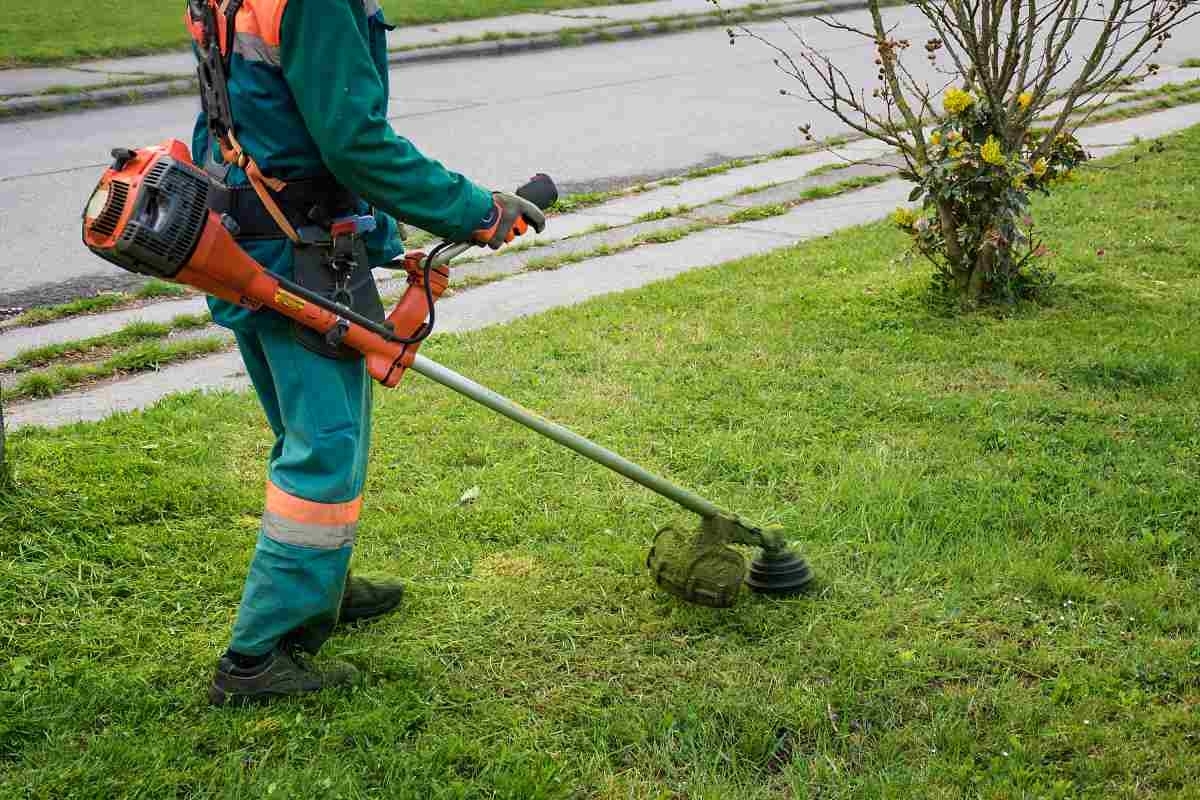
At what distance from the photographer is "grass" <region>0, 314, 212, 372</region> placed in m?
5.52

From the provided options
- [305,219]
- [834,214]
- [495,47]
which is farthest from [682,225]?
[495,47]

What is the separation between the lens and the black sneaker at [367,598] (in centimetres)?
355

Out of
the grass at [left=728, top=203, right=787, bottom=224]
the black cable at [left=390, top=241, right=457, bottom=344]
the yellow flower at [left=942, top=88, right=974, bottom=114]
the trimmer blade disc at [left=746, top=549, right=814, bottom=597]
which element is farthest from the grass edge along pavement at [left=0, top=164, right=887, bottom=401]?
the trimmer blade disc at [left=746, top=549, right=814, bottom=597]

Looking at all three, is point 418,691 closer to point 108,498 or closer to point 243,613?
point 243,613

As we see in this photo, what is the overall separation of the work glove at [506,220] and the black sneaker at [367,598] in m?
1.07

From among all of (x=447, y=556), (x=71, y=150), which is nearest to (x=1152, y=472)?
(x=447, y=556)

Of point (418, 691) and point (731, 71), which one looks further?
point (731, 71)

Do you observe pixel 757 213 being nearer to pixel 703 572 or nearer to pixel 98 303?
pixel 98 303

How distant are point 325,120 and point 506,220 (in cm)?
50

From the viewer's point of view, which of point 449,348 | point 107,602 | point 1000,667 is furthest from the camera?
point 449,348

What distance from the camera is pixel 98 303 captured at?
627 cm

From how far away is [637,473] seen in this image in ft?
11.2

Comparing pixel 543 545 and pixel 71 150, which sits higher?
pixel 71 150

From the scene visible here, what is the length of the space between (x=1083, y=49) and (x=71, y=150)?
1053 cm
